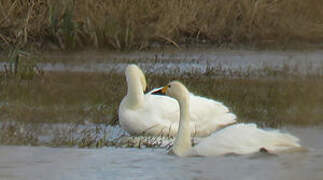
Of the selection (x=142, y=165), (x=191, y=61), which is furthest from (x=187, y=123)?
(x=191, y=61)

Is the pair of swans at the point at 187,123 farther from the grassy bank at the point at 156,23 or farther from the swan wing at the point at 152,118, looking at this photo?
the grassy bank at the point at 156,23

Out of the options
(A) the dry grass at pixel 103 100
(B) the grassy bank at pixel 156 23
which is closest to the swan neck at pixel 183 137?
(A) the dry grass at pixel 103 100

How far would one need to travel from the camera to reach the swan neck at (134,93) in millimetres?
10055

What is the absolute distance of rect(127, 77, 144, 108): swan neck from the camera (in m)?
10.1

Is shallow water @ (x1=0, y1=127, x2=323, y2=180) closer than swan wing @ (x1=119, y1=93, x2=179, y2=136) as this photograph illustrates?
Yes

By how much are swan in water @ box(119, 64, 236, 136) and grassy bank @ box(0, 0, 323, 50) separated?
24.1 ft

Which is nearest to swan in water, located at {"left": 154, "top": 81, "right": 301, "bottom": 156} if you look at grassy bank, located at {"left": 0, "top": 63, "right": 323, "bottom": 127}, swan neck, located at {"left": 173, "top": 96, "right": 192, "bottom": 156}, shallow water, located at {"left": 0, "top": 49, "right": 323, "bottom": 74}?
swan neck, located at {"left": 173, "top": 96, "right": 192, "bottom": 156}

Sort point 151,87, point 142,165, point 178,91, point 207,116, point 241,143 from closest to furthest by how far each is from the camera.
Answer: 1. point 142,165
2. point 241,143
3. point 178,91
4. point 207,116
5. point 151,87

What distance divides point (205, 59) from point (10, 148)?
30.9ft

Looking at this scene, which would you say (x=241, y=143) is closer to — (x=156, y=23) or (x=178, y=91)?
(x=178, y=91)

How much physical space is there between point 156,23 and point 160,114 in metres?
10.1

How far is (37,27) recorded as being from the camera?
18.6m

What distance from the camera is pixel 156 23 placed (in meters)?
19.9

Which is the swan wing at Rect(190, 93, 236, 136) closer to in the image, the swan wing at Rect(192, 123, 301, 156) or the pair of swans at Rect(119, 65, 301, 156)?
the pair of swans at Rect(119, 65, 301, 156)
